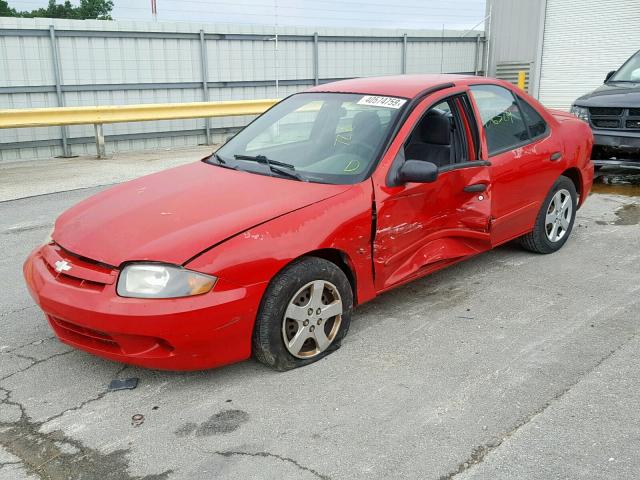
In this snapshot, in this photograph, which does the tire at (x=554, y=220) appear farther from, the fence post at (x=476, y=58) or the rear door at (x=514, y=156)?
the fence post at (x=476, y=58)

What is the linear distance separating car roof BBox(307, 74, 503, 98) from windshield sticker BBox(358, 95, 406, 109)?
5cm

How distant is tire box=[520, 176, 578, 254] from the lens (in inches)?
210

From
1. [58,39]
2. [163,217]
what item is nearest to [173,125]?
[58,39]

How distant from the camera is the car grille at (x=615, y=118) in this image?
787cm

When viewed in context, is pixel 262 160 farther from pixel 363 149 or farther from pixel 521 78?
pixel 521 78

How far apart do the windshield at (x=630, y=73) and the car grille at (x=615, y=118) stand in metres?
1.27

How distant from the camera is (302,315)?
3.46 metres

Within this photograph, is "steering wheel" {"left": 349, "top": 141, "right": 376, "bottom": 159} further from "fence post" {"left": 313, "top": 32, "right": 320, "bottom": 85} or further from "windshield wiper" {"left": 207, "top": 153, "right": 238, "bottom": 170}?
"fence post" {"left": 313, "top": 32, "right": 320, "bottom": 85}

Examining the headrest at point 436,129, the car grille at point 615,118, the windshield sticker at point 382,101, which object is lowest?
the car grille at point 615,118

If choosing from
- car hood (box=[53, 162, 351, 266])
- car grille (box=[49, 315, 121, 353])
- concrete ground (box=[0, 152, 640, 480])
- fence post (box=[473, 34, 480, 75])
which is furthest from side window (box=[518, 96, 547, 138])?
fence post (box=[473, 34, 480, 75])

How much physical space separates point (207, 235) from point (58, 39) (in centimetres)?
992

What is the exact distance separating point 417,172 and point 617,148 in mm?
5350

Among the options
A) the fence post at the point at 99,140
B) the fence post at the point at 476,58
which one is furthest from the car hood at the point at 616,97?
the fence post at the point at 476,58

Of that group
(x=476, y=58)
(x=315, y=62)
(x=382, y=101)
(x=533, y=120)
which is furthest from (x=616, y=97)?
(x=476, y=58)
